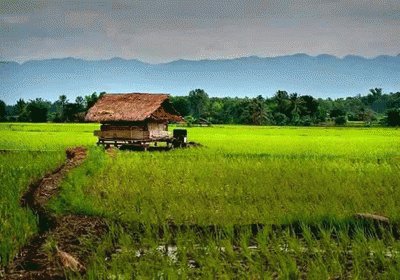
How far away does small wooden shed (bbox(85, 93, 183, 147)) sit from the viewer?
17641mm

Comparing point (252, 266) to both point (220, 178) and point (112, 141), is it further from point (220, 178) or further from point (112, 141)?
point (112, 141)

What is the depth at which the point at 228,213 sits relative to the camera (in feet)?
20.2

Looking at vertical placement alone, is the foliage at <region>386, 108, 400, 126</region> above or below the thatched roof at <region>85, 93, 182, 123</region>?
below

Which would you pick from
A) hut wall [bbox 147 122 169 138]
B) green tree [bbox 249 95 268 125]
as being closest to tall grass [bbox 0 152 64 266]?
hut wall [bbox 147 122 169 138]

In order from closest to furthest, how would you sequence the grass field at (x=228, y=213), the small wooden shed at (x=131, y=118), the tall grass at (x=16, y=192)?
1. the grass field at (x=228, y=213)
2. the tall grass at (x=16, y=192)
3. the small wooden shed at (x=131, y=118)

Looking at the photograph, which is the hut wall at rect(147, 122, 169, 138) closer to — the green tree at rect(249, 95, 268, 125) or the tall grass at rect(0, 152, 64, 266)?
the tall grass at rect(0, 152, 64, 266)

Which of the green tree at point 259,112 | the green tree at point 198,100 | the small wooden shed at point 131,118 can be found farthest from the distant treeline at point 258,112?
the small wooden shed at point 131,118

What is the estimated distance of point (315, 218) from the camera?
575 centimetres

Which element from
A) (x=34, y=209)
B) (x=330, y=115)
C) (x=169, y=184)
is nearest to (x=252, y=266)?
(x=34, y=209)

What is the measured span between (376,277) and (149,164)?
7.17 metres

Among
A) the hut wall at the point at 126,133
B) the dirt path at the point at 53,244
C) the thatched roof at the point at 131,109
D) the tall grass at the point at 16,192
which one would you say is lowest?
the dirt path at the point at 53,244

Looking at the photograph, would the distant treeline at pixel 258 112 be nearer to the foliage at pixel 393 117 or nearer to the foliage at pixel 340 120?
the foliage at pixel 340 120

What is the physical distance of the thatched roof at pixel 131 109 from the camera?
1766 cm

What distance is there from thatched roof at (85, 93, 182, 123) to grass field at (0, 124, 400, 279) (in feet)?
21.3
